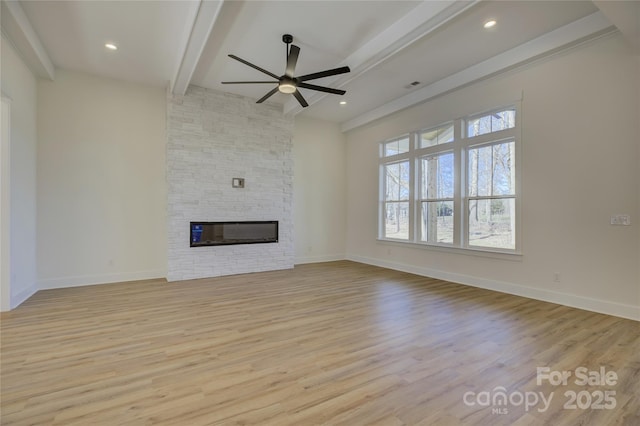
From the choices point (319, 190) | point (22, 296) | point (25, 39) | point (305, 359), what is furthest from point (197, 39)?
point (319, 190)

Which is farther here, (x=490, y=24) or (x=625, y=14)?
(x=490, y=24)

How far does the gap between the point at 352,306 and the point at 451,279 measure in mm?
2381

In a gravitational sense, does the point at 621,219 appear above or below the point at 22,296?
above

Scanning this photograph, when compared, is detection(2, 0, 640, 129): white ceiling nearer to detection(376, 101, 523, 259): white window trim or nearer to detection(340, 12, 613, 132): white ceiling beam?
detection(340, 12, 613, 132): white ceiling beam

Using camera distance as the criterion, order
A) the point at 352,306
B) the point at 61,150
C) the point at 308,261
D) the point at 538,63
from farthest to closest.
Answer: the point at 308,261, the point at 61,150, the point at 538,63, the point at 352,306

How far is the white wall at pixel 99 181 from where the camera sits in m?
4.82

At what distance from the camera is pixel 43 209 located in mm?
4766

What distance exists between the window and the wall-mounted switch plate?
1.09m

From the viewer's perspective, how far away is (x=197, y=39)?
3768mm

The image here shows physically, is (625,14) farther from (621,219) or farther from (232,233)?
(232,233)

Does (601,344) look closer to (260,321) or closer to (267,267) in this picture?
(260,321)

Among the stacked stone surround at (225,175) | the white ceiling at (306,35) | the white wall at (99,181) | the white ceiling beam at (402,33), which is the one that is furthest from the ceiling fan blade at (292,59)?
the white wall at (99,181)

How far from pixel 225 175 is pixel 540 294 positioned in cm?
547


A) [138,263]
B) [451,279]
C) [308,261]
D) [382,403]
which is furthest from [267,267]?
[382,403]
